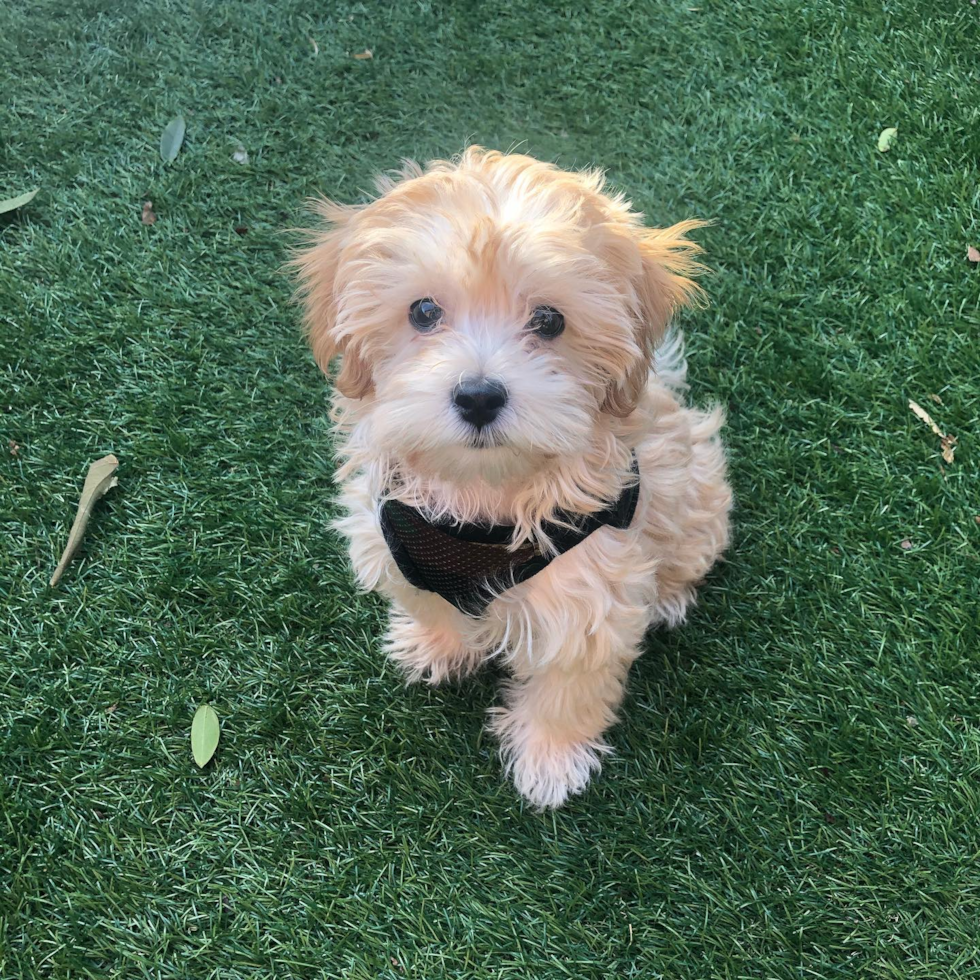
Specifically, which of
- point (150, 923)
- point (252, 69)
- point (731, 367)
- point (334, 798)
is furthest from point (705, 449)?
point (252, 69)

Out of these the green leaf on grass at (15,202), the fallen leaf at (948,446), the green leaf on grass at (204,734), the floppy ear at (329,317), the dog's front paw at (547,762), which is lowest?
the green leaf on grass at (204,734)

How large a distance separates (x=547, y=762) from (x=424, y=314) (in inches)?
55.0

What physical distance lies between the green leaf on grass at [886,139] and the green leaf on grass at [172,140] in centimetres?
316

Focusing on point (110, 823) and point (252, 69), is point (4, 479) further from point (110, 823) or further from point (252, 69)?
point (252, 69)

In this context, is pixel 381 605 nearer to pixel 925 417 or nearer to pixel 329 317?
pixel 329 317

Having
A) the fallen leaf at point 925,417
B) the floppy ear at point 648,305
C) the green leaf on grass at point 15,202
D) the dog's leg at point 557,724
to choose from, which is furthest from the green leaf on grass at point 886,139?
the green leaf on grass at point 15,202

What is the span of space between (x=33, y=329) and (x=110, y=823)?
198 centimetres

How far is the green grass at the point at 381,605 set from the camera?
222 cm

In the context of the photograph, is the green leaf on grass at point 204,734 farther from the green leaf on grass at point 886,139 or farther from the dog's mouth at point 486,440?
the green leaf on grass at point 886,139

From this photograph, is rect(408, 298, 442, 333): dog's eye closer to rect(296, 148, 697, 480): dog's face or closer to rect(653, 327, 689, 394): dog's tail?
rect(296, 148, 697, 480): dog's face

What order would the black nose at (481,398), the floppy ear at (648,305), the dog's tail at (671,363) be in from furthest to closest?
the dog's tail at (671,363) < the floppy ear at (648,305) < the black nose at (481,398)

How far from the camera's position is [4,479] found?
2.87m

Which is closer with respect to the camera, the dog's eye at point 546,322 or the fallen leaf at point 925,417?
the dog's eye at point 546,322

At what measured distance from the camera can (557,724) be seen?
229cm
